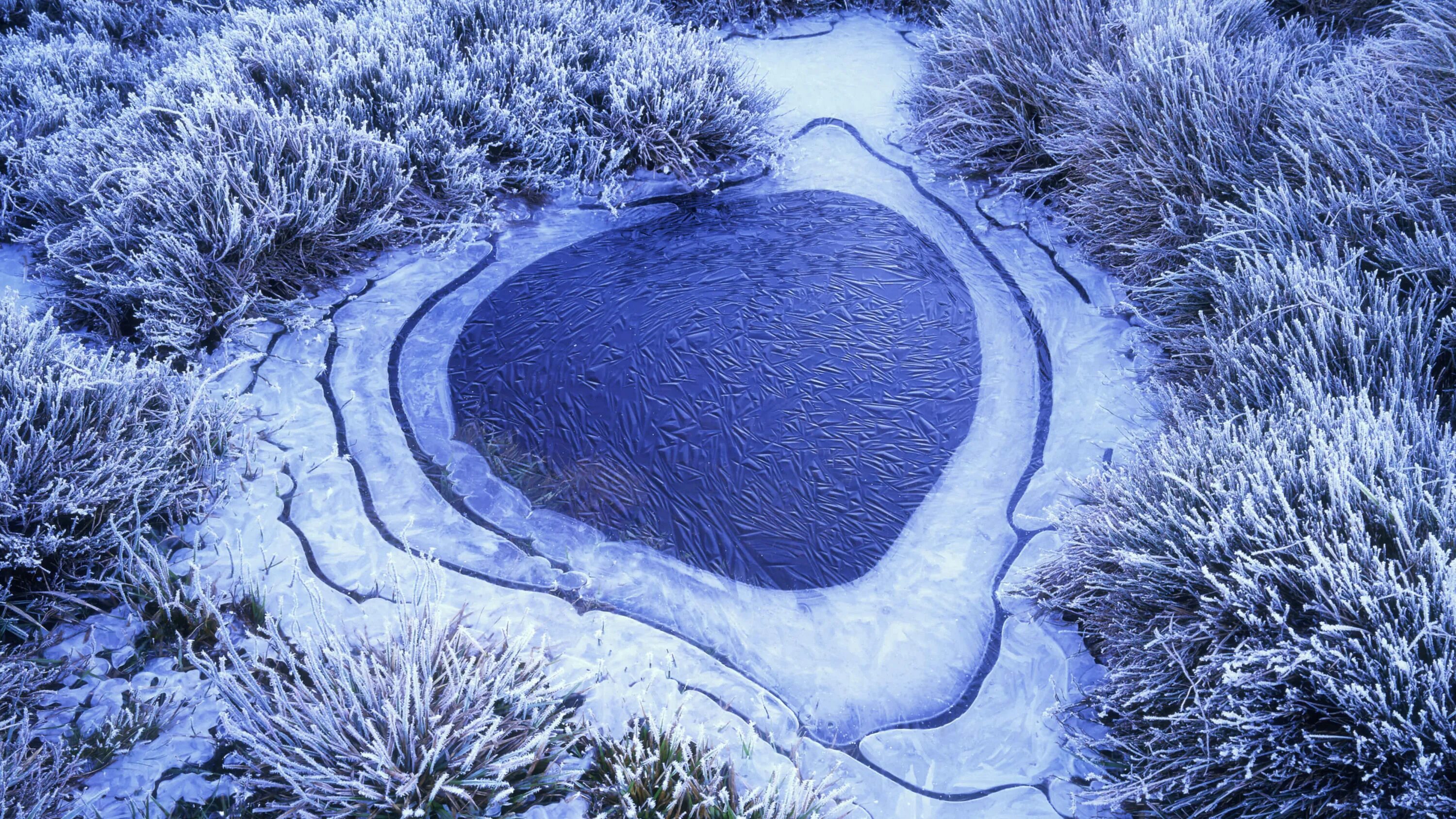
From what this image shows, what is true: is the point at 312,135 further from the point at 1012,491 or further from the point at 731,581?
the point at 1012,491

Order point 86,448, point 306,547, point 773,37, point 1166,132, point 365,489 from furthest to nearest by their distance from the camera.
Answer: point 773,37 < point 1166,132 < point 365,489 < point 306,547 < point 86,448

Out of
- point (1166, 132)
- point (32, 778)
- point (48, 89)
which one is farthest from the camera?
point (48, 89)

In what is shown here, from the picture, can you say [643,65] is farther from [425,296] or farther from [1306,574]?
[1306,574]

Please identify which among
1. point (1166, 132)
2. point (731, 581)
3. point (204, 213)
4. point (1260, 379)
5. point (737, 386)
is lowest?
point (731, 581)

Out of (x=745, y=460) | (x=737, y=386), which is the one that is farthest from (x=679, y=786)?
(x=737, y=386)

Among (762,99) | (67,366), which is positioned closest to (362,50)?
(762,99)

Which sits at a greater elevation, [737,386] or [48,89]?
[48,89]

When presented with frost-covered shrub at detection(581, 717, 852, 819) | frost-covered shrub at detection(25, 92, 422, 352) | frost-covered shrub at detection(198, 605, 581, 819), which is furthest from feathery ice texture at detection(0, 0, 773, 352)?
frost-covered shrub at detection(581, 717, 852, 819)

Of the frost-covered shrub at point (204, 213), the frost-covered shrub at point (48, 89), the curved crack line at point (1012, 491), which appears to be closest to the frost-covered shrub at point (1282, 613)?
the curved crack line at point (1012, 491)

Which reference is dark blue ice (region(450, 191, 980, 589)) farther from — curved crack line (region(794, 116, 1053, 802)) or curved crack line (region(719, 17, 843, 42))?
curved crack line (region(719, 17, 843, 42))
